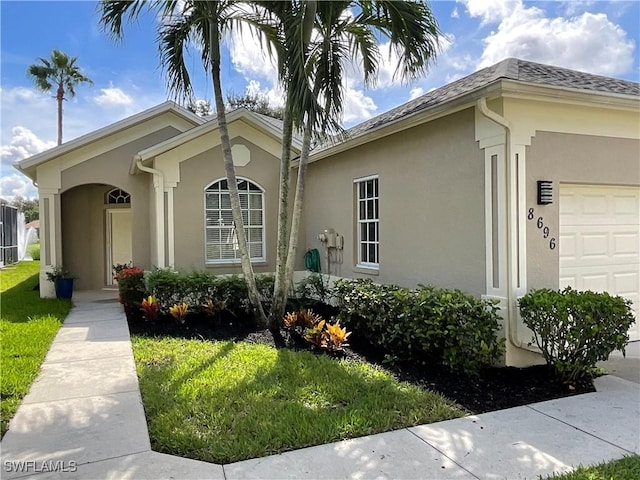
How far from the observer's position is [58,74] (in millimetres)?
26922

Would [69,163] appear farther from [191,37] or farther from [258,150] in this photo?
[191,37]

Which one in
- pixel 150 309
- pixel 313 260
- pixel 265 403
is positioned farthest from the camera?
pixel 313 260

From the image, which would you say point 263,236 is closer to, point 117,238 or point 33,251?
point 117,238

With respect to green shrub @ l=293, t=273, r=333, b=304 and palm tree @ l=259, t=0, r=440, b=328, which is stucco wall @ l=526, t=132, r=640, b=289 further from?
green shrub @ l=293, t=273, r=333, b=304

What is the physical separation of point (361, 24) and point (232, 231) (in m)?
5.82

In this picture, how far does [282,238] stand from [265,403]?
3833 millimetres

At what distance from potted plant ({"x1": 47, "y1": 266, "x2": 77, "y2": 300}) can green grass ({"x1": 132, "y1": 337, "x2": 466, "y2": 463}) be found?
23.0 feet

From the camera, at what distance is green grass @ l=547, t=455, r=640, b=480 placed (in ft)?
10.8

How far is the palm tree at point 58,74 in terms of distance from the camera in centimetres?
2628

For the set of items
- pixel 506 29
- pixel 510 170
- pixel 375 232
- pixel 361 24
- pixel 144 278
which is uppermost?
pixel 506 29

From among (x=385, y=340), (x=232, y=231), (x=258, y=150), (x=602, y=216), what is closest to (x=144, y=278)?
(x=232, y=231)

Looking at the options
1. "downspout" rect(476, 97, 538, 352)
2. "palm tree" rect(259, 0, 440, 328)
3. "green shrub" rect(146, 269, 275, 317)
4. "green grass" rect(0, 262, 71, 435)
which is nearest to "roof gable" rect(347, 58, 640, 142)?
"downspout" rect(476, 97, 538, 352)

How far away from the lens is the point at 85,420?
14.2ft

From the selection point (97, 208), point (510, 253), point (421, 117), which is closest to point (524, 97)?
point (421, 117)
